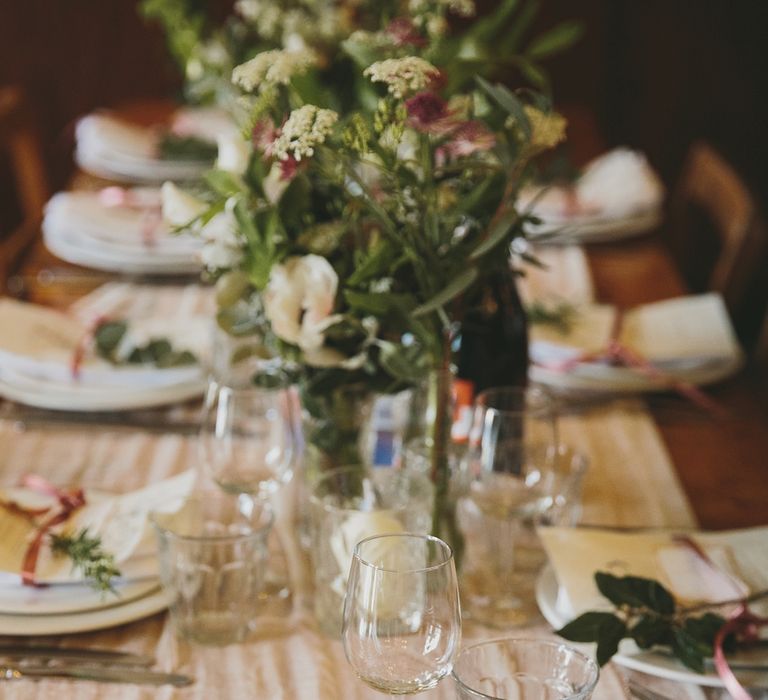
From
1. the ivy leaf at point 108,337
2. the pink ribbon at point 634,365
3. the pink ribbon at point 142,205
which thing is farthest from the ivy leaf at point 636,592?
the pink ribbon at point 142,205

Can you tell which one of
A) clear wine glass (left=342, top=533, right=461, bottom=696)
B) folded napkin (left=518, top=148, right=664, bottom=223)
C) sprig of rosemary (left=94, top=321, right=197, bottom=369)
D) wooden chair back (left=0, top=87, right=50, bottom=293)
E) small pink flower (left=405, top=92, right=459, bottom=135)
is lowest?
clear wine glass (left=342, top=533, right=461, bottom=696)

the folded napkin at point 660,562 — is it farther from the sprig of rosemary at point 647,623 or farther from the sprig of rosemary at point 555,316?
the sprig of rosemary at point 555,316

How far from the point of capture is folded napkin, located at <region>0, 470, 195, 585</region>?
1001 mm

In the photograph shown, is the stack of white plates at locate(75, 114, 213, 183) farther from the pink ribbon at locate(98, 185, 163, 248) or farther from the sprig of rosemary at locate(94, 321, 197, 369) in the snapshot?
the sprig of rosemary at locate(94, 321, 197, 369)

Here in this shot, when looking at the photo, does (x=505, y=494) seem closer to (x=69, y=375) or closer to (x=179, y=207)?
(x=179, y=207)

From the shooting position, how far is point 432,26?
3.65ft

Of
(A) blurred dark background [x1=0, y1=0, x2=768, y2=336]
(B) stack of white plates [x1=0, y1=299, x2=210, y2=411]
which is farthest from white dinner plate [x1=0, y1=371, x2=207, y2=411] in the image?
(A) blurred dark background [x1=0, y1=0, x2=768, y2=336]

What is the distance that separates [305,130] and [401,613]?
0.35 metres

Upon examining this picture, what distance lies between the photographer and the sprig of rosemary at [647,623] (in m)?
0.89

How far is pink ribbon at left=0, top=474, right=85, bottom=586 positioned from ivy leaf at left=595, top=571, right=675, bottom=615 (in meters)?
0.48

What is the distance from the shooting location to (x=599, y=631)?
0.89m

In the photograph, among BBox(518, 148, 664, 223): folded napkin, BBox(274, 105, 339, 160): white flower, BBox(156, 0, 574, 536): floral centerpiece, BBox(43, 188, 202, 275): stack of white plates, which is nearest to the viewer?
BBox(274, 105, 339, 160): white flower

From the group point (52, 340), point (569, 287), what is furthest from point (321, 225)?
point (569, 287)

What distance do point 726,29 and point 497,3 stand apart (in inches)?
33.6
